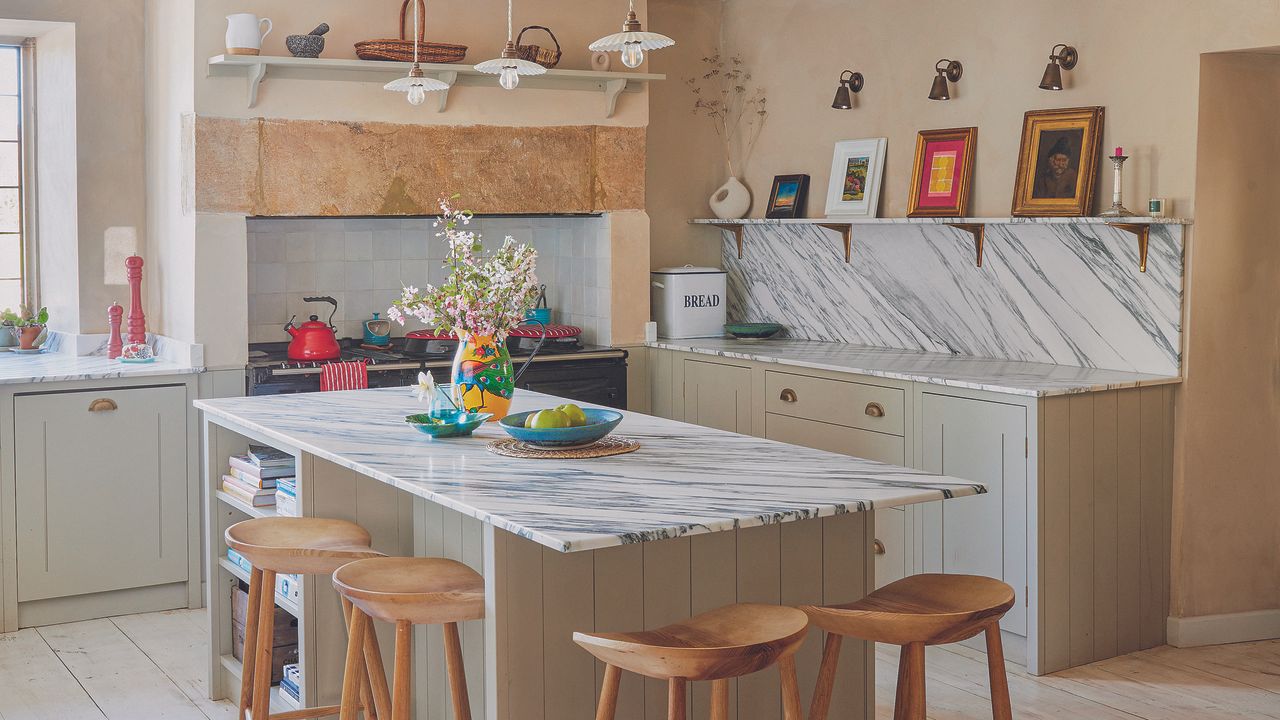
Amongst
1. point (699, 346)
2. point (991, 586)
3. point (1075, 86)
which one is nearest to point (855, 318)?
point (699, 346)

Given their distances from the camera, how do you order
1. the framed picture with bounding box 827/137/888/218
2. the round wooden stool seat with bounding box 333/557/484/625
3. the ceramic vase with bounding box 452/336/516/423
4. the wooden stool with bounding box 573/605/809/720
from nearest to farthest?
the wooden stool with bounding box 573/605/809/720 → the round wooden stool seat with bounding box 333/557/484/625 → the ceramic vase with bounding box 452/336/516/423 → the framed picture with bounding box 827/137/888/218

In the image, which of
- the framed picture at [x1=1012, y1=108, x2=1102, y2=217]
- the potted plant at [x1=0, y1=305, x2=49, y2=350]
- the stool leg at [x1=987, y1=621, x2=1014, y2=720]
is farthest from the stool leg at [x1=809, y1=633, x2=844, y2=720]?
the potted plant at [x1=0, y1=305, x2=49, y2=350]

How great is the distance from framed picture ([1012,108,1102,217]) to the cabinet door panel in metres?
0.85

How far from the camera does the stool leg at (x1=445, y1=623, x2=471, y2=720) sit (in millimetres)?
2889

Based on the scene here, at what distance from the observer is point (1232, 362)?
15.0 feet

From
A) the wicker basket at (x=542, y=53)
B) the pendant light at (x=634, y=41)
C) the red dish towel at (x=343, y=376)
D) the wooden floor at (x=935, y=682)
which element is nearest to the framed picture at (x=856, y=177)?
the wicker basket at (x=542, y=53)

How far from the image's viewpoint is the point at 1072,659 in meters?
4.43

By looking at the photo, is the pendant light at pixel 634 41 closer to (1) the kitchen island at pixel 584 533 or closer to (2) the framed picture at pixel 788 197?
(1) the kitchen island at pixel 584 533

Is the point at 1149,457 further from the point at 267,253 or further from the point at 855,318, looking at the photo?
the point at 267,253

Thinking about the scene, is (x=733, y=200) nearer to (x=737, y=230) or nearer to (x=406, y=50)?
(x=737, y=230)

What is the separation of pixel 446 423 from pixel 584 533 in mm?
1181

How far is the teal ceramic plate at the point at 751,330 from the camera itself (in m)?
6.18

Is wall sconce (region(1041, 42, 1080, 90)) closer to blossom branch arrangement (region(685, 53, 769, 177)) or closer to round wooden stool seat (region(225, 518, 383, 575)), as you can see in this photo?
blossom branch arrangement (region(685, 53, 769, 177))

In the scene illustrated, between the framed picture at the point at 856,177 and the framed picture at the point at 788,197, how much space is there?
202 mm
